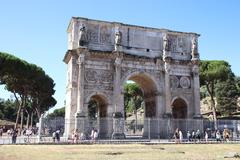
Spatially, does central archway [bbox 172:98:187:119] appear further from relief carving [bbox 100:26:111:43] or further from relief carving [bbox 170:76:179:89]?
relief carving [bbox 100:26:111:43]

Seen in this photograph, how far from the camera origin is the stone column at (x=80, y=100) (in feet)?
82.5

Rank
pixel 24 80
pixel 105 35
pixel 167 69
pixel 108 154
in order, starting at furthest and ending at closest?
pixel 24 80, pixel 167 69, pixel 105 35, pixel 108 154

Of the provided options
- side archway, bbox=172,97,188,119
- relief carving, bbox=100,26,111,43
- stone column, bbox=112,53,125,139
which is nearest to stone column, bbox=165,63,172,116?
side archway, bbox=172,97,188,119

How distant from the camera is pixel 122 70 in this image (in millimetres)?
27844

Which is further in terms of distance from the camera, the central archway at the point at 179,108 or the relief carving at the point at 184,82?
the central archway at the point at 179,108

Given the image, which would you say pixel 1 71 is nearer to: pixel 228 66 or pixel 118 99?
pixel 118 99

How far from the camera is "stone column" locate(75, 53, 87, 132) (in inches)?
990

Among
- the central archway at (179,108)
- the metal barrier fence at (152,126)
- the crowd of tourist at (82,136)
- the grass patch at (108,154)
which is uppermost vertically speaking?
the central archway at (179,108)

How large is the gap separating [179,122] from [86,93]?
362 inches

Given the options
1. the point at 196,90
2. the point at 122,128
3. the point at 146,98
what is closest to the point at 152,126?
the point at 122,128

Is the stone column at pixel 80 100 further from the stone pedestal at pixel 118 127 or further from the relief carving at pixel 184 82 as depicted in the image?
the relief carving at pixel 184 82

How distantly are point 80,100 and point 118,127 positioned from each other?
13.1ft

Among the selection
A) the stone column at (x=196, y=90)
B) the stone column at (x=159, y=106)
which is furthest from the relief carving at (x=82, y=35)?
the stone column at (x=196, y=90)

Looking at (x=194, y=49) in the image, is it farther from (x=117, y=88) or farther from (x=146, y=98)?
(x=117, y=88)
